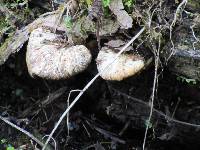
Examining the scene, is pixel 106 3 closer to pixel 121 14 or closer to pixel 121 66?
pixel 121 14

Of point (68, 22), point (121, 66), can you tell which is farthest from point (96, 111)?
point (121, 66)

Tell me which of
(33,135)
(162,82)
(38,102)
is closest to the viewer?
(162,82)

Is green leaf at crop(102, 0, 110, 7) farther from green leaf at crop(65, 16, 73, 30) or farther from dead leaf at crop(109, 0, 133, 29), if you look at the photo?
green leaf at crop(65, 16, 73, 30)

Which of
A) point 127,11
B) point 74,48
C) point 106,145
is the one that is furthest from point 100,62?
point 106,145

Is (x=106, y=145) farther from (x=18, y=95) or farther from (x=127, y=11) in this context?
(x=127, y=11)

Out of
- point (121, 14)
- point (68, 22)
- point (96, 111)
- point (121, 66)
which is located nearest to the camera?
point (121, 66)

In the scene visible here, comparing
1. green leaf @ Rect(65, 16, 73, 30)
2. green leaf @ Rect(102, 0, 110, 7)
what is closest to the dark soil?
green leaf @ Rect(65, 16, 73, 30)
